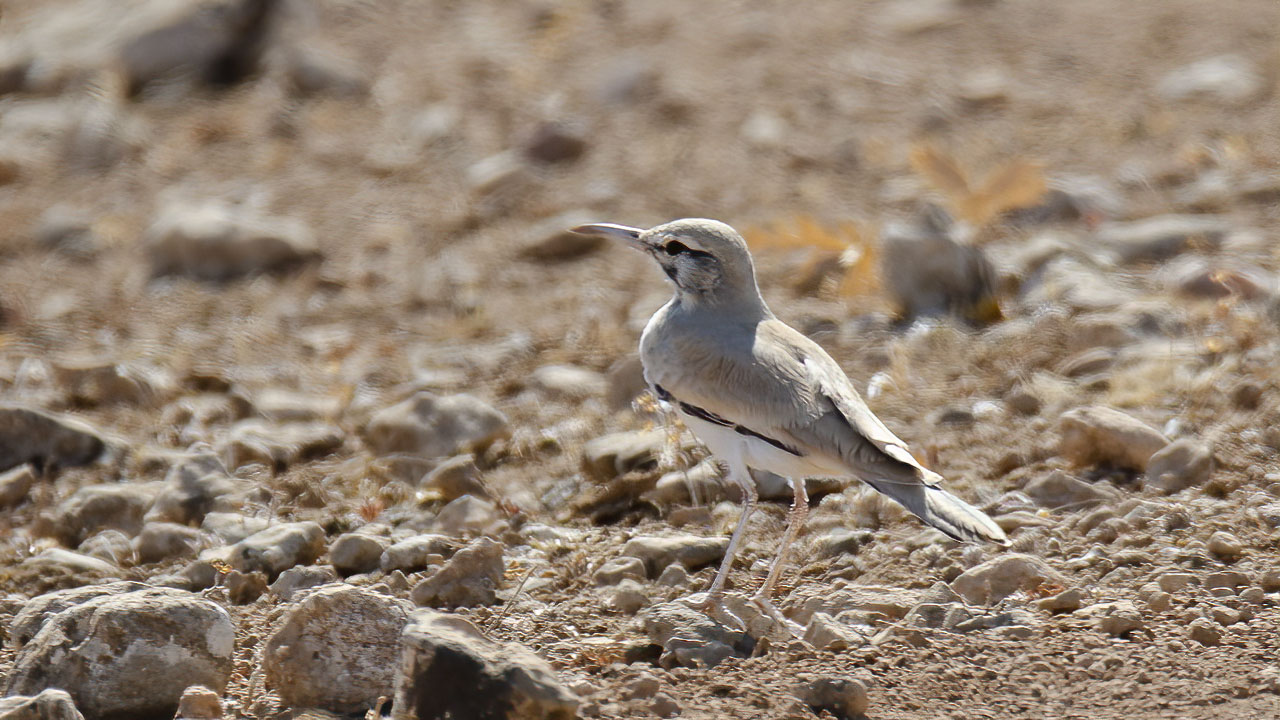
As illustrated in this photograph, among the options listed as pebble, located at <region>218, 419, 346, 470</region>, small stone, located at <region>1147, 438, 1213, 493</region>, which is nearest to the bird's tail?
small stone, located at <region>1147, 438, 1213, 493</region>

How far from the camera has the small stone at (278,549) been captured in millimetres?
5340

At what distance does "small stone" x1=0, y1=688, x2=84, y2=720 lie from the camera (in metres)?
3.76

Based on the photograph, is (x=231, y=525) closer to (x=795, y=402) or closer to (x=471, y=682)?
(x=795, y=402)

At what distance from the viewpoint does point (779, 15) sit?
536 inches

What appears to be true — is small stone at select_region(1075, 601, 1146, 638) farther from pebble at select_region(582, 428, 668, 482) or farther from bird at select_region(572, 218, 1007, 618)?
pebble at select_region(582, 428, 668, 482)

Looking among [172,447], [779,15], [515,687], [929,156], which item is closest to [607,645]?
[515,687]

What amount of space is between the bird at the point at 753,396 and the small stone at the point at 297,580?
4.15 ft

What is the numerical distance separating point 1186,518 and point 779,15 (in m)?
9.12

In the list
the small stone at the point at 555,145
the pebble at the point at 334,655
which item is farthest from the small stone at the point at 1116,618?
the small stone at the point at 555,145

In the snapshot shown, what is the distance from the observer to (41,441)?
267 inches

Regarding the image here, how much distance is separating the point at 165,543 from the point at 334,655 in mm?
1758

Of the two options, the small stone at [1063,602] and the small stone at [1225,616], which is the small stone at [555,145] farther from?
the small stone at [1225,616]

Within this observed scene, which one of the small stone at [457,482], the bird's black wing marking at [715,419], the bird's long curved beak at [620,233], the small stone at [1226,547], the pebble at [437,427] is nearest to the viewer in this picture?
the bird's black wing marking at [715,419]

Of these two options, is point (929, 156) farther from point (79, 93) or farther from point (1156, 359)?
point (79, 93)
